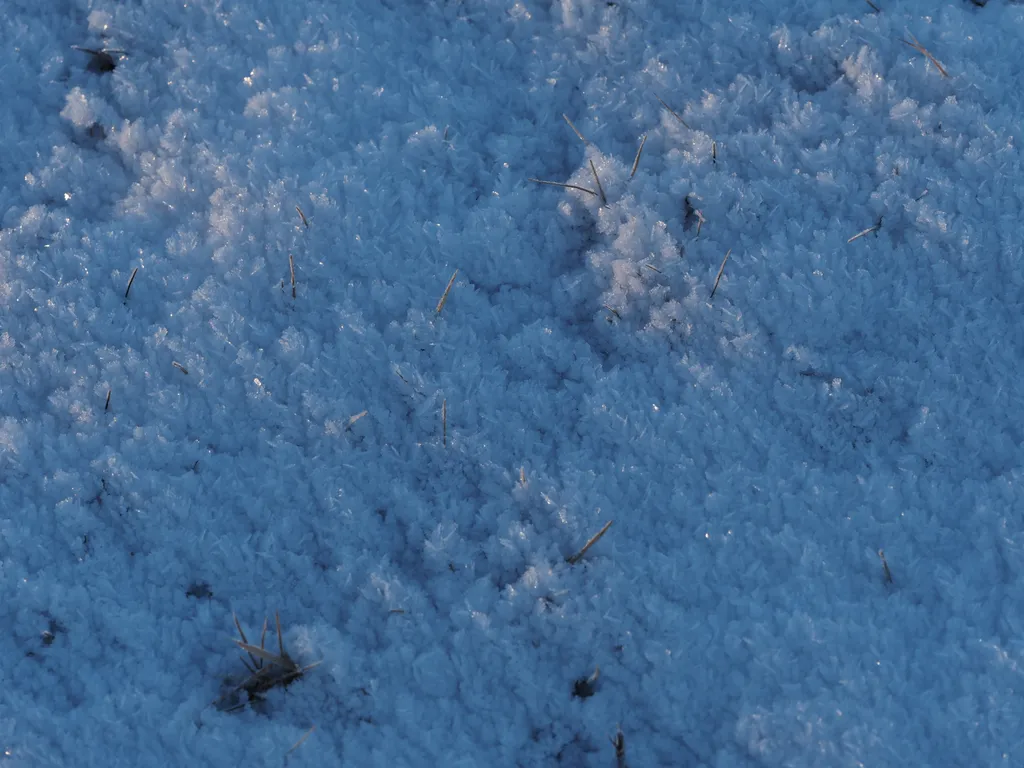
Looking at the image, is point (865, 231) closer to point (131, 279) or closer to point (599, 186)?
point (599, 186)

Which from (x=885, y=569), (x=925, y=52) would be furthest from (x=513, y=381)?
(x=925, y=52)

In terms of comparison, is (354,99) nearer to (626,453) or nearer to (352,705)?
(626,453)

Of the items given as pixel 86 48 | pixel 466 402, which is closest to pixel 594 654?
pixel 466 402

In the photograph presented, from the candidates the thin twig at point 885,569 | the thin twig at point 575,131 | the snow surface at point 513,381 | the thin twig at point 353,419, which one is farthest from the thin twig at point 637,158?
the thin twig at point 885,569

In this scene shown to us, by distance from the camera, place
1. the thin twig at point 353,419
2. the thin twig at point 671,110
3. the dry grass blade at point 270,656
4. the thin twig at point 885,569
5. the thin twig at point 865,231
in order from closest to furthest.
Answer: the dry grass blade at point 270,656 → the thin twig at point 885,569 → the thin twig at point 353,419 → the thin twig at point 865,231 → the thin twig at point 671,110

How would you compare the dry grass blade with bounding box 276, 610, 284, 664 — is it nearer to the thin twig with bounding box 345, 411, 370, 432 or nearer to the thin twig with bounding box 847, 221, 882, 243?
the thin twig with bounding box 345, 411, 370, 432

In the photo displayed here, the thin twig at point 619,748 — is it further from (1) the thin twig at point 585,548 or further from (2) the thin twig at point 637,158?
(2) the thin twig at point 637,158

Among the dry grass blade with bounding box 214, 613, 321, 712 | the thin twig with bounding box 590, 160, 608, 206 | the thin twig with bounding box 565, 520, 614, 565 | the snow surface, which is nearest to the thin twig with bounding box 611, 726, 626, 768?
the snow surface
